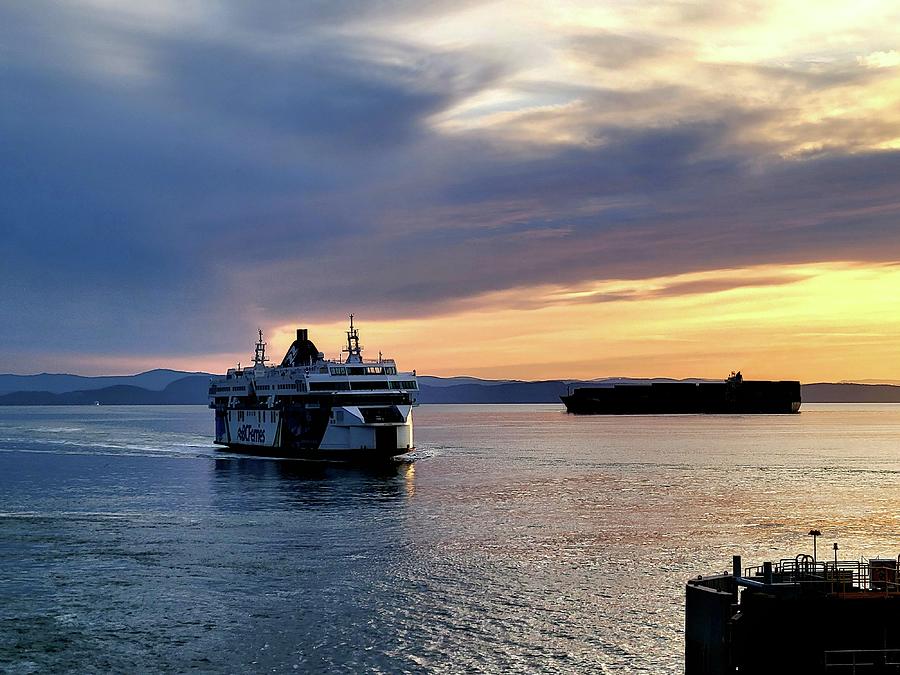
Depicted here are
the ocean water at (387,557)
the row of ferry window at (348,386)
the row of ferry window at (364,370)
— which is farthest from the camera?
the row of ferry window at (364,370)

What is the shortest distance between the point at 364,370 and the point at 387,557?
158ft

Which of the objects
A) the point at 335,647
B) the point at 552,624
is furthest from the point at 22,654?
the point at 552,624

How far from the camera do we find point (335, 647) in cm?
2866

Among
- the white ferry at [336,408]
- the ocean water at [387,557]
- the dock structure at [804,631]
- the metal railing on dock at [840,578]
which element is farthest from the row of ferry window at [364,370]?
the dock structure at [804,631]

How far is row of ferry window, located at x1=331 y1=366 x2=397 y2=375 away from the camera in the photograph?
88.8 m

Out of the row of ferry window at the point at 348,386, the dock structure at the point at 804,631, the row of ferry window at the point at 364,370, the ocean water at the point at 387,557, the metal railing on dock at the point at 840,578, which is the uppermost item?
A: the row of ferry window at the point at 364,370

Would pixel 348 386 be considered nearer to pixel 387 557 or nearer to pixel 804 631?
pixel 387 557

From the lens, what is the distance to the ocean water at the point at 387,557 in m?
28.5

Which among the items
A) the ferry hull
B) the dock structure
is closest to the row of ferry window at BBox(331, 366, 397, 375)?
the ferry hull

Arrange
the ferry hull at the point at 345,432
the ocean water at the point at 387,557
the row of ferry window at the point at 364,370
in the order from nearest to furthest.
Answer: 1. the ocean water at the point at 387,557
2. the ferry hull at the point at 345,432
3. the row of ferry window at the point at 364,370

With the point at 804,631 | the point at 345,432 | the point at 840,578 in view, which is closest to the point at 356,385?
the point at 345,432

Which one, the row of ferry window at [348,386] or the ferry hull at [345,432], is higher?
the row of ferry window at [348,386]

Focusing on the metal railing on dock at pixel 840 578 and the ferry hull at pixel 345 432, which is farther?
the ferry hull at pixel 345 432

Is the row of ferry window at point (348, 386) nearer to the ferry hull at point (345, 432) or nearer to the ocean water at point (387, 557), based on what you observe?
the ferry hull at point (345, 432)
